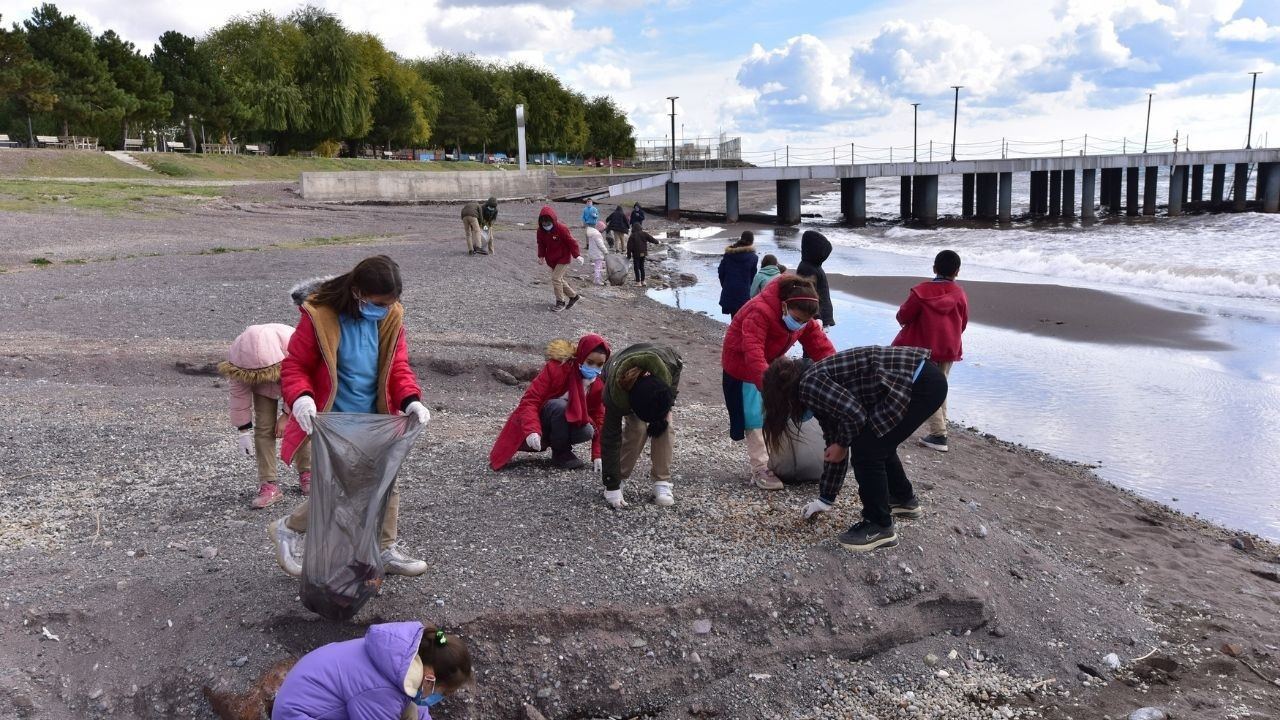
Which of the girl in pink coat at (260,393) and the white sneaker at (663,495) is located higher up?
the girl in pink coat at (260,393)

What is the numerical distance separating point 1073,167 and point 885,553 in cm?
4842

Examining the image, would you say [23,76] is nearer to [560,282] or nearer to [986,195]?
[560,282]

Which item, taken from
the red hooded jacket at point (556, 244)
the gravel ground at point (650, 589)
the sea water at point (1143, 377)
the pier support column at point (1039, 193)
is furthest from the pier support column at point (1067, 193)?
the gravel ground at point (650, 589)

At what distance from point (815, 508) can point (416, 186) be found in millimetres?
33570

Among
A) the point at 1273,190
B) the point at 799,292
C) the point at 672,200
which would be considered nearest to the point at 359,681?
the point at 799,292

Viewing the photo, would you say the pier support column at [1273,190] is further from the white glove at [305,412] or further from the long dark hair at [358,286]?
the white glove at [305,412]

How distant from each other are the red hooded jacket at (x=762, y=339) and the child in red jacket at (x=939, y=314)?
1742mm

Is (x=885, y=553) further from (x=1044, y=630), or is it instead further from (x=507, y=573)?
(x=507, y=573)

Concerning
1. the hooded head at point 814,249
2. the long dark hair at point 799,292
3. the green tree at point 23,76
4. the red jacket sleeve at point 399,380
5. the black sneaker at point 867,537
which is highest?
the green tree at point 23,76

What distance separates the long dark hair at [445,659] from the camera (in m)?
3.16

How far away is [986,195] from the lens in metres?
47.2

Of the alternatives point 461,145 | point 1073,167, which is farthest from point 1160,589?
point 461,145

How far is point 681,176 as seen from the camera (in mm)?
47719

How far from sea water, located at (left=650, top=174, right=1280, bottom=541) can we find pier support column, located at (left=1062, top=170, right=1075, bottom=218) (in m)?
22.7
